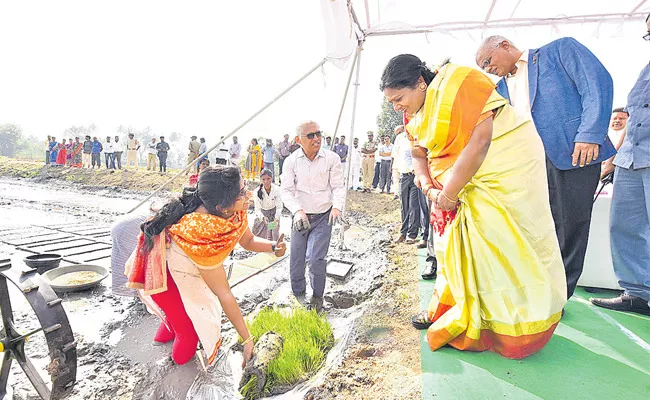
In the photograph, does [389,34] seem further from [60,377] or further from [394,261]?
[60,377]

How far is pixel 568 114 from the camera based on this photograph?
2150 millimetres

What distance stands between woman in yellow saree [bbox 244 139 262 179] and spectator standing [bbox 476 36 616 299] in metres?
12.5

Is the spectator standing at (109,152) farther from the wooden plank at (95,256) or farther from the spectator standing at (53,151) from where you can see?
the wooden plank at (95,256)

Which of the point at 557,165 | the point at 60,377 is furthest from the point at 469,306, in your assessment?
the point at 60,377

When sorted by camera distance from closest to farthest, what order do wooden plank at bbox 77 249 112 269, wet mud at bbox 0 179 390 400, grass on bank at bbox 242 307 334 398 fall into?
grass on bank at bbox 242 307 334 398 → wet mud at bbox 0 179 390 400 → wooden plank at bbox 77 249 112 269

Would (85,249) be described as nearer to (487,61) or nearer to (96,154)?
(487,61)

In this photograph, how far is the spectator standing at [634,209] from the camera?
2186 mm

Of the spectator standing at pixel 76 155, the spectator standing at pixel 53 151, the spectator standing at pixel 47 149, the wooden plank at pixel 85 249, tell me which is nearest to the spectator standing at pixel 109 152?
the spectator standing at pixel 76 155

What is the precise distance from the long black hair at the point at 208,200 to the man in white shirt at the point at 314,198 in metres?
1.11

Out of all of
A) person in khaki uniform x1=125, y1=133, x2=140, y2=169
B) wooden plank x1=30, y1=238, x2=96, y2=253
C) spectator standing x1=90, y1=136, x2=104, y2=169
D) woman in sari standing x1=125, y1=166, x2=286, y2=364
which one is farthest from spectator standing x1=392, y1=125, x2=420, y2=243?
spectator standing x1=90, y1=136, x2=104, y2=169

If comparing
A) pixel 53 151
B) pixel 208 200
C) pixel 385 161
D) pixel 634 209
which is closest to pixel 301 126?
pixel 208 200

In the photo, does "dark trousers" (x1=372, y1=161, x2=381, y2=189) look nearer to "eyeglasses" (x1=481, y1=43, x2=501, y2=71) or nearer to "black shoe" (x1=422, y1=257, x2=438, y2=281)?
"black shoe" (x1=422, y1=257, x2=438, y2=281)

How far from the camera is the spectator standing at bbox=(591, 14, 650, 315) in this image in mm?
2186

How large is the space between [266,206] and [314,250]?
2.32 metres
